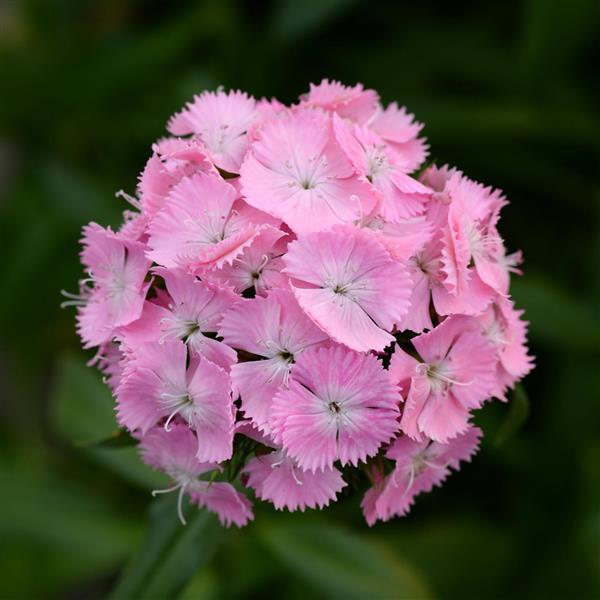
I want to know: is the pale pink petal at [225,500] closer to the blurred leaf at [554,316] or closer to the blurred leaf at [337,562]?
the blurred leaf at [337,562]

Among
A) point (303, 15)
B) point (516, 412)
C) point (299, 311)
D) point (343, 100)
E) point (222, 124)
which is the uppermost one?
point (303, 15)

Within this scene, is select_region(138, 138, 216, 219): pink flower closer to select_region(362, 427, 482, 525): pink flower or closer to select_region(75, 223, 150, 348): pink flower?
select_region(75, 223, 150, 348): pink flower

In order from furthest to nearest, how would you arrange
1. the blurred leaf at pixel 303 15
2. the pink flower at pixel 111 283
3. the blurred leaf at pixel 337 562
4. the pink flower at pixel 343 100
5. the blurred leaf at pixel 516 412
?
the blurred leaf at pixel 303 15 < the blurred leaf at pixel 337 562 < the blurred leaf at pixel 516 412 < the pink flower at pixel 343 100 < the pink flower at pixel 111 283

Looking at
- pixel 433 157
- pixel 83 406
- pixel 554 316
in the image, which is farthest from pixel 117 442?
pixel 433 157

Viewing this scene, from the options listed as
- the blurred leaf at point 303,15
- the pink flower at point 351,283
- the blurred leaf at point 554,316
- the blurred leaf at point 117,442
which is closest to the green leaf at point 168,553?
the blurred leaf at point 117,442

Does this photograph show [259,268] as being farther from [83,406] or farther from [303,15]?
[303,15]
